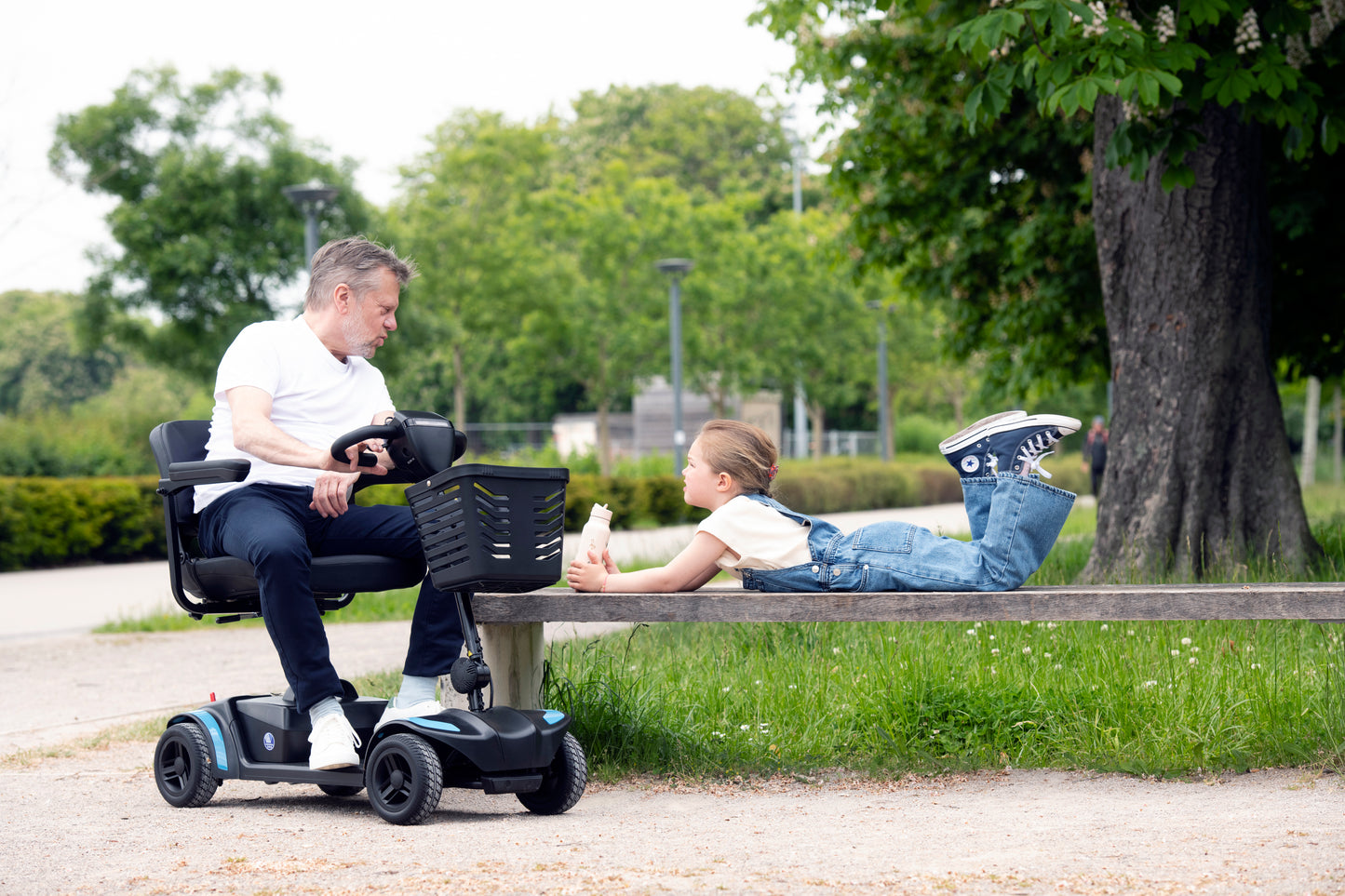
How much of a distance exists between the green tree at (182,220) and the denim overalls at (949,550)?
60.7ft

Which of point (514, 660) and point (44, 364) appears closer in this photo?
point (514, 660)

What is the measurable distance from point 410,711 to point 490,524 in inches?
22.6

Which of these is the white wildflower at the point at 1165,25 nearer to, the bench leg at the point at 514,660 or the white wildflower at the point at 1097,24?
the white wildflower at the point at 1097,24

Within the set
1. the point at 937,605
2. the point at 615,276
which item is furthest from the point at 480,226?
the point at 937,605

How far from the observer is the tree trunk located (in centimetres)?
745

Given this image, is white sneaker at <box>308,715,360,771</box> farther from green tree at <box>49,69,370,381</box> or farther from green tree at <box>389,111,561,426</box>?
green tree at <box>389,111,561,426</box>

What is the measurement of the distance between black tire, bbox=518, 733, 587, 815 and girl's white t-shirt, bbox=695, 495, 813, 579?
0.72 metres

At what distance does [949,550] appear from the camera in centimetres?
396

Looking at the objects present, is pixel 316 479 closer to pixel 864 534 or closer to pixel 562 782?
pixel 562 782

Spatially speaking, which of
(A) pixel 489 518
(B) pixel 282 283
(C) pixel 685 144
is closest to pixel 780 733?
(A) pixel 489 518

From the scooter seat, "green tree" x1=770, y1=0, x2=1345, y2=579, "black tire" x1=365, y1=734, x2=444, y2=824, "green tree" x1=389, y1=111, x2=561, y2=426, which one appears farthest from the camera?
"green tree" x1=389, y1=111, x2=561, y2=426

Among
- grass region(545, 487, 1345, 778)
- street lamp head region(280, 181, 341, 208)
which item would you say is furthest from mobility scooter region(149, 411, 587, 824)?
street lamp head region(280, 181, 341, 208)

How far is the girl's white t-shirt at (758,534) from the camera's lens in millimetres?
3994

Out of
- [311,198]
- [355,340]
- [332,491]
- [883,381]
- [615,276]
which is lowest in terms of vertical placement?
[332,491]
